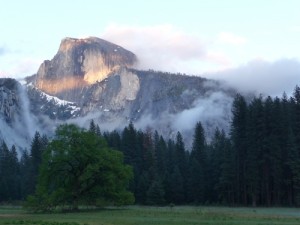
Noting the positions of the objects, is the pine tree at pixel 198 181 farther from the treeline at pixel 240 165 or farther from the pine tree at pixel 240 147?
the pine tree at pixel 240 147

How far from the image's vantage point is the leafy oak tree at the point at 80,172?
7088 centimetres

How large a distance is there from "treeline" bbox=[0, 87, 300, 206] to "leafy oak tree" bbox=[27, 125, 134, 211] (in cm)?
2471

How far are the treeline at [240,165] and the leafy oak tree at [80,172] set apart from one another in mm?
24709

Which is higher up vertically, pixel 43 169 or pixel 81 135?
pixel 81 135

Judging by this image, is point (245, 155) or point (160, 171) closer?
point (245, 155)

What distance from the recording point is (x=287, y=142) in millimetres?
84500

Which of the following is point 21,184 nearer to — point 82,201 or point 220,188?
point 220,188

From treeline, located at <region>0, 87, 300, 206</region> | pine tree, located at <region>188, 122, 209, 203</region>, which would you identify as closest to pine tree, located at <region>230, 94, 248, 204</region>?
treeline, located at <region>0, 87, 300, 206</region>

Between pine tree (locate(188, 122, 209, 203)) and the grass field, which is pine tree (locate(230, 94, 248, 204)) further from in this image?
the grass field

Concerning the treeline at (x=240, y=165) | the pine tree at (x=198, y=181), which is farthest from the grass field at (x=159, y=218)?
the pine tree at (x=198, y=181)

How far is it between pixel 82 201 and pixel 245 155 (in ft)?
105

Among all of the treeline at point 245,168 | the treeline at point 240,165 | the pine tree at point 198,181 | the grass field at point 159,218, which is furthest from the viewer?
the pine tree at point 198,181

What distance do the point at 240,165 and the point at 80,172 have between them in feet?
107

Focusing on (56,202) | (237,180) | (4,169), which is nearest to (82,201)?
(56,202)
